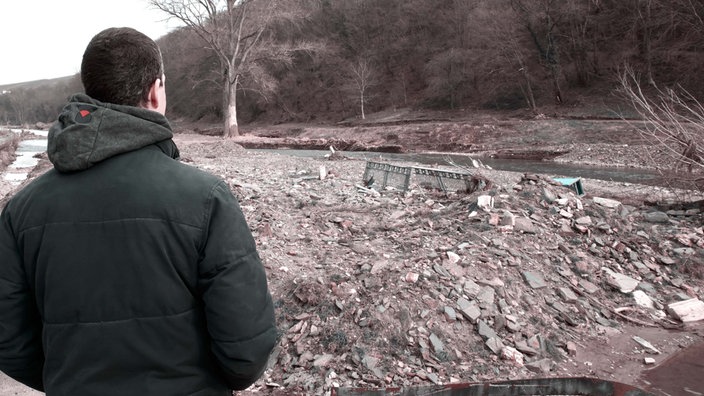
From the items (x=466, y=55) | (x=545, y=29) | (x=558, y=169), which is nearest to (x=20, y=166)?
(x=558, y=169)

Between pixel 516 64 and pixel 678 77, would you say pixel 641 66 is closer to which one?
pixel 678 77

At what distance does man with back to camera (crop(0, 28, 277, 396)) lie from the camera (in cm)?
147

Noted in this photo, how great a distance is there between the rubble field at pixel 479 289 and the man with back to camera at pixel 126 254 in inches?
105

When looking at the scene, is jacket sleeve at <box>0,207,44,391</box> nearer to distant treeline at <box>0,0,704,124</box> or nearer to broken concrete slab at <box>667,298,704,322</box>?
broken concrete slab at <box>667,298,704,322</box>

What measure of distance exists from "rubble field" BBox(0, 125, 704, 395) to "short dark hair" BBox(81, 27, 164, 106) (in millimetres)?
3053

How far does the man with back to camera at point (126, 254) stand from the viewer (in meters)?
1.47

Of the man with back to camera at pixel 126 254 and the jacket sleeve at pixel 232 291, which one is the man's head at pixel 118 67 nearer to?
the man with back to camera at pixel 126 254

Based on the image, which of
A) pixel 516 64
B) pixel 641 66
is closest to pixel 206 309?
pixel 641 66

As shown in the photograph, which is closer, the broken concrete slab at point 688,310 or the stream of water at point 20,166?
the broken concrete slab at point 688,310

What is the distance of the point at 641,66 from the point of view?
29594mm

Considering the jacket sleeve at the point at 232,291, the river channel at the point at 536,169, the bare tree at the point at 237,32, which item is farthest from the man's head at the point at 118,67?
the bare tree at the point at 237,32

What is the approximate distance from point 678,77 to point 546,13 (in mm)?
8747

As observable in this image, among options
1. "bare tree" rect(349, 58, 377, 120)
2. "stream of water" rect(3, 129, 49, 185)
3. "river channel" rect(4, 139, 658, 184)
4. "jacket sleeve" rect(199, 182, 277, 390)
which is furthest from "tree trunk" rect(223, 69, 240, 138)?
"jacket sleeve" rect(199, 182, 277, 390)

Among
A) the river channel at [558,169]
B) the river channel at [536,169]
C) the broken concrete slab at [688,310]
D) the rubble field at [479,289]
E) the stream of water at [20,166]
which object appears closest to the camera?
the rubble field at [479,289]
